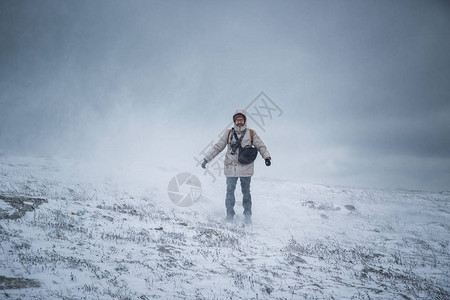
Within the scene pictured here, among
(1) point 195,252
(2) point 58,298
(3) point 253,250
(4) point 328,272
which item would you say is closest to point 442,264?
(4) point 328,272

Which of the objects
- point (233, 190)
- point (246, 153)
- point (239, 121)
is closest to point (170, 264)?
point (233, 190)

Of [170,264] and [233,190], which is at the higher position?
[233,190]

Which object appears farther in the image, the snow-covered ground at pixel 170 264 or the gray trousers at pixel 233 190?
the gray trousers at pixel 233 190

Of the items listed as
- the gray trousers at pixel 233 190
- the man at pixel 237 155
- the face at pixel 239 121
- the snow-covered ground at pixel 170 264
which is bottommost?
the snow-covered ground at pixel 170 264

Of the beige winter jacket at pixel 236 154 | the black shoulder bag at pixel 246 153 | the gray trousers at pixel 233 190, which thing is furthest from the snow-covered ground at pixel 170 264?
the black shoulder bag at pixel 246 153

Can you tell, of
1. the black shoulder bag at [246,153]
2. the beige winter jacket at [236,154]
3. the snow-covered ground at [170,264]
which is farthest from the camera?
the beige winter jacket at [236,154]

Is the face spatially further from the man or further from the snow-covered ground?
the snow-covered ground

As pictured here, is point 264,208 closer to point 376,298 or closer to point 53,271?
point 376,298

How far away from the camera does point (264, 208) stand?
10664 millimetres

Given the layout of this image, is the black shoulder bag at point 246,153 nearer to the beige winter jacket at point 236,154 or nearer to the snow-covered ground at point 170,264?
the beige winter jacket at point 236,154

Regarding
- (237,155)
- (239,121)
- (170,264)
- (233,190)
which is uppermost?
(239,121)

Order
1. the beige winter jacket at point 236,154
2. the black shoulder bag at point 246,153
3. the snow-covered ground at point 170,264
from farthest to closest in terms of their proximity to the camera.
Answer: the beige winter jacket at point 236,154, the black shoulder bag at point 246,153, the snow-covered ground at point 170,264

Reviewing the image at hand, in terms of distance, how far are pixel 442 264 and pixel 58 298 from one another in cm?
637

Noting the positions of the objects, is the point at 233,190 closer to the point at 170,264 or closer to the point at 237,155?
the point at 237,155
